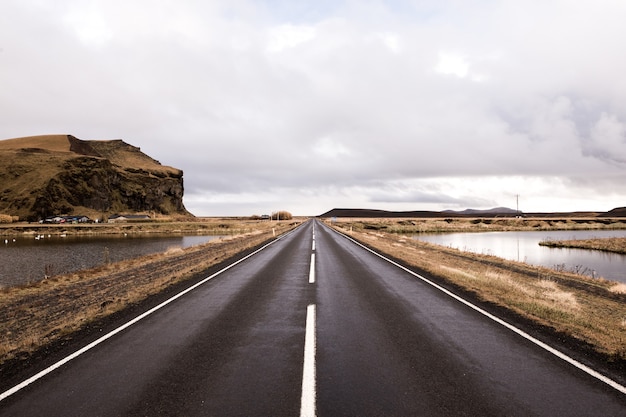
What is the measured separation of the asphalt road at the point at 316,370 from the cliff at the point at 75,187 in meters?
132

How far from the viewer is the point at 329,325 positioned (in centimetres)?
724

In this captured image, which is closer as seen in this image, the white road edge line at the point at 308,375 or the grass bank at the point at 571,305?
the white road edge line at the point at 308,375

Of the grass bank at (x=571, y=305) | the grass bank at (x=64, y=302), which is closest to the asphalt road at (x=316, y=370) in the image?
the grass bank at (x=571, y=305)

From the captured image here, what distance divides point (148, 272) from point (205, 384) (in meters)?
12.3

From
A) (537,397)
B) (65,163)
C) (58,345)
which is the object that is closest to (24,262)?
(58,345)

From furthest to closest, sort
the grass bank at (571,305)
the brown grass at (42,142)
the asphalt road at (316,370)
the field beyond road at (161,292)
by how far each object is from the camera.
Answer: the brown grass at (42,142)
the grass bank at (571,305)
the field beyond road at (161,292)
the asphalt road at (316,370)

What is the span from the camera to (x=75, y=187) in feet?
405

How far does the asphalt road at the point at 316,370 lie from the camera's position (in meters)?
4.10

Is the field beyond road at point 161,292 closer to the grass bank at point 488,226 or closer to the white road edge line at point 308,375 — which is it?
the white road edge line at point 308,375

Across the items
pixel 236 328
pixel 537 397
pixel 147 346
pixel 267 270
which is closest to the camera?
pixel 537 397

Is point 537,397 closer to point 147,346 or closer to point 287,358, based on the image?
point 287,358

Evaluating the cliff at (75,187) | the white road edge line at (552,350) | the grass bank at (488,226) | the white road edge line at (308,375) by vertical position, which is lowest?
the white road edge line at (552,350)

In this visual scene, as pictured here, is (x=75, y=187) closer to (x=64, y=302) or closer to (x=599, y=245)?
(x=64, y=302)

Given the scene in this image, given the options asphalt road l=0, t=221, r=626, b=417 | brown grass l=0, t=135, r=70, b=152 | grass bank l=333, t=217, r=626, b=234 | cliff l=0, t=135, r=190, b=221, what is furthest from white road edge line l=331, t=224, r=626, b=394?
brown grass l=0, t=135, r=70, b=152
